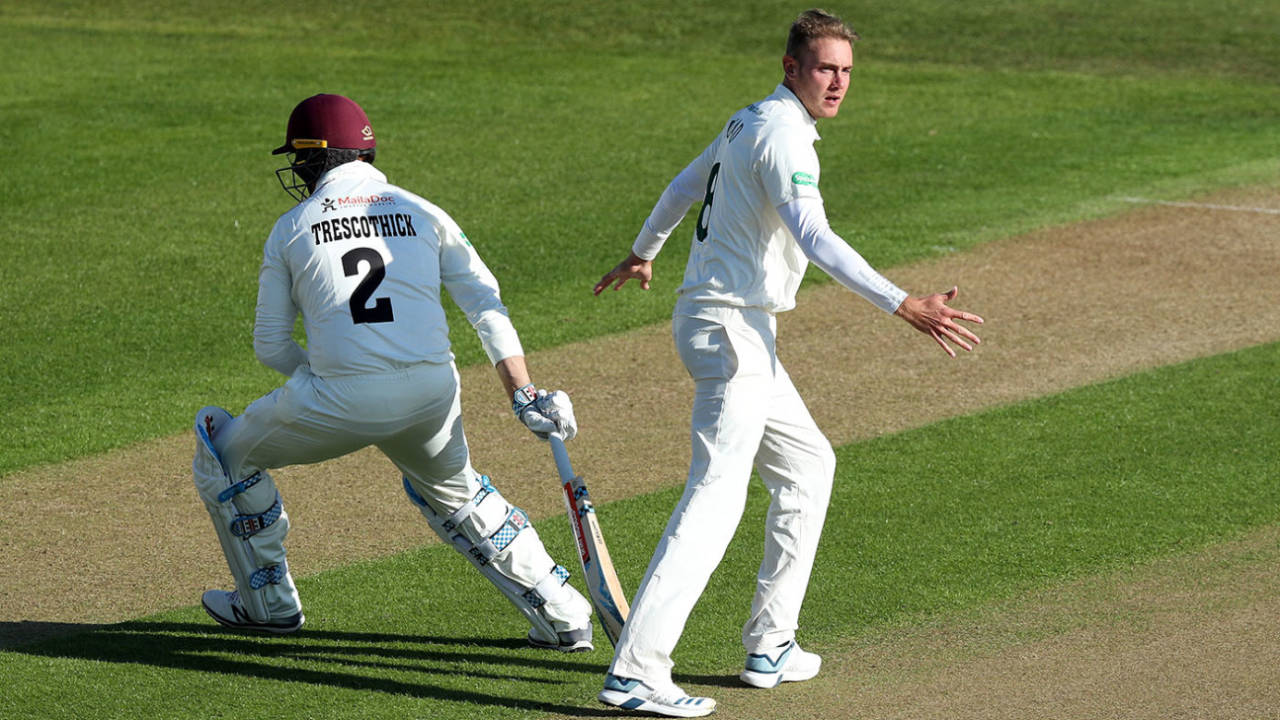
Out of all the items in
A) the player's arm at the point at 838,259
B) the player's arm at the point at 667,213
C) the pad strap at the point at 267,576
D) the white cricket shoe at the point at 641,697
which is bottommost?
the pad strap at the point at 267,576

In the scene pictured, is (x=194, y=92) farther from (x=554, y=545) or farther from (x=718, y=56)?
(x=554, y=545)

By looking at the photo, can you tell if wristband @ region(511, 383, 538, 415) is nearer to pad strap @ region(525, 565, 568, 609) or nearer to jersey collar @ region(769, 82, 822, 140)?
pad strap @ region(525, 565, 568, 609)

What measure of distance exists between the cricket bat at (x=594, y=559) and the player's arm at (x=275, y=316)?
3.48 feet

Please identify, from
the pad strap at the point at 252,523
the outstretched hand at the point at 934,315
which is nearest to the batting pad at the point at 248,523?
the pad strap at the point at 252,523

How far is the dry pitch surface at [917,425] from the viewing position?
5.60 meters

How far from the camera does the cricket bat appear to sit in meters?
5.58

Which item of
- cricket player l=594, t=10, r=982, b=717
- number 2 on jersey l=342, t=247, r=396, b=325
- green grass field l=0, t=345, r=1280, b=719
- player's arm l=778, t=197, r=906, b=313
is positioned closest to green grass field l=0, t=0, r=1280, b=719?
green grass field l=0, t=345, r=1280, b=719

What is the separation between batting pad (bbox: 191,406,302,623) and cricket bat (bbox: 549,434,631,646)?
1.16 m

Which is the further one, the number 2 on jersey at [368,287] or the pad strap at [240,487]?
the pad strap at [240,487]

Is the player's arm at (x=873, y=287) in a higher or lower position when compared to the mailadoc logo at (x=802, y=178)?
lower

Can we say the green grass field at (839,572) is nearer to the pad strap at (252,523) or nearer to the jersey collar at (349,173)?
the pad strap at (252,523)

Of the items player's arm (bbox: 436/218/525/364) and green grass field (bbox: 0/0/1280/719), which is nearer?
player's arm (bbox: 436/218/525/364)

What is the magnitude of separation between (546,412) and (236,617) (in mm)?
1640

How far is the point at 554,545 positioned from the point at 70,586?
6.89 ft
